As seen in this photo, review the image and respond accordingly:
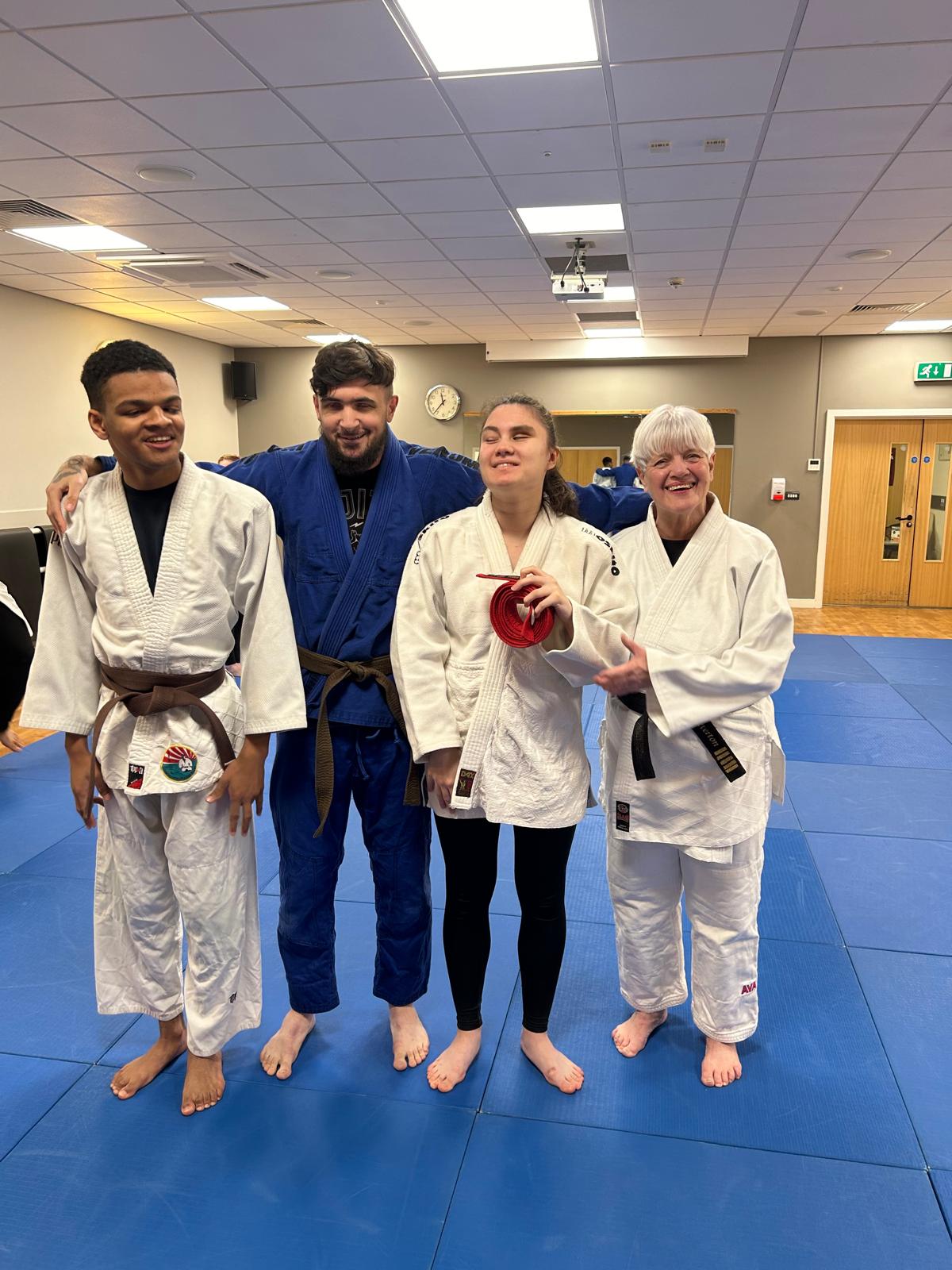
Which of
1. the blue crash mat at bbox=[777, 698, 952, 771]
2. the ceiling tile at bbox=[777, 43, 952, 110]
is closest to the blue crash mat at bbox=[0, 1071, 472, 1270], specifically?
the blue crash mat at bbox=[777, 698, 952, 771]

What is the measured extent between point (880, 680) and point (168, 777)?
5.34m

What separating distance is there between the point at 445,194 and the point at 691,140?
4.50 ft

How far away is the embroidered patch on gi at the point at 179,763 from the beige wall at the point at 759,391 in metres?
8.44

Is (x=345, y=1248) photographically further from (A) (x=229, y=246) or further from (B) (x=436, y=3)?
(A) (x=229, y=246)

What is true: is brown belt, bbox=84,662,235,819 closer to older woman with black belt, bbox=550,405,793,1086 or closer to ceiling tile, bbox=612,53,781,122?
older woman with black belt, bbox=550,405,793,1086

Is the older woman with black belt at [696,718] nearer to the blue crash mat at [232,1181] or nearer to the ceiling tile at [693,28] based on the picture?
the blue crash mat at [232,1181]

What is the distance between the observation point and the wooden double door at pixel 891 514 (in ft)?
30.0

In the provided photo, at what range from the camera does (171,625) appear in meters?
1.68

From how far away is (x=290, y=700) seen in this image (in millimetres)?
1767

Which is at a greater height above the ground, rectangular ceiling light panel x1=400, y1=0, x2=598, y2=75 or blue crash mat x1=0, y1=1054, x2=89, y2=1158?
rectangular ceiling light panel x1=400, y1=0, x2=598, y2=75

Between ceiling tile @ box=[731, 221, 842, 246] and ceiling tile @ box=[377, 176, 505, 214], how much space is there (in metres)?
1.58

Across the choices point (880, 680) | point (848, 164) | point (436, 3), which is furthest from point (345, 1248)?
point (880, 680)

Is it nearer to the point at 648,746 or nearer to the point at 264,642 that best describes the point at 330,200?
the point at 264,642

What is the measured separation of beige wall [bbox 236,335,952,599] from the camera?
890 cm
